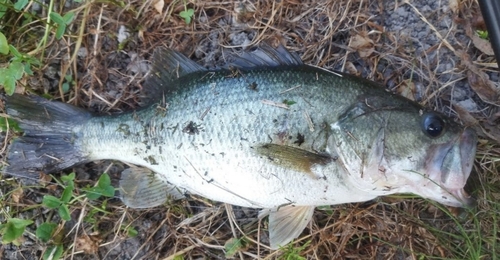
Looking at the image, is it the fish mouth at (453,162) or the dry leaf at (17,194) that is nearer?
the fish mouth at (453,162)

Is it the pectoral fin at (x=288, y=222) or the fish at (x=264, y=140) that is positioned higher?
the fish at (x=264, y=140)

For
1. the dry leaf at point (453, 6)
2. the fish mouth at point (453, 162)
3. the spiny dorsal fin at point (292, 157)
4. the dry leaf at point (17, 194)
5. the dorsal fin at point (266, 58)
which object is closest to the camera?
the fish mouth at point (453, 162)

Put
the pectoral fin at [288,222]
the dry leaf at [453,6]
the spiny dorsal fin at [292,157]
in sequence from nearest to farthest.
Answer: the spiny dorsal fin at [292,157]
the pectoral fin at [288,222]
the dry leaf at [453,6]

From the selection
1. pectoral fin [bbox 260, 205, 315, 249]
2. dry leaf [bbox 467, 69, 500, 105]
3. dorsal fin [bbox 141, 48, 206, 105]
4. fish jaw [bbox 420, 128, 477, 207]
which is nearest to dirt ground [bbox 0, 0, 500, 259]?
Result: dry leaf [bbox 467, 69, 500, 105]

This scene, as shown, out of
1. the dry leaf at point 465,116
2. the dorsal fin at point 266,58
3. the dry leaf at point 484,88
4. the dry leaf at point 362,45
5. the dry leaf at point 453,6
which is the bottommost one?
the dry leaf at point 465,116

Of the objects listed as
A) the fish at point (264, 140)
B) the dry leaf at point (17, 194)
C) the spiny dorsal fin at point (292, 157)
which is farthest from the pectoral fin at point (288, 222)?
the dry leaf at point (17, 194)

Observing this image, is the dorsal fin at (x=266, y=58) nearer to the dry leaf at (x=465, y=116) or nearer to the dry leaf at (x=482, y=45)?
the dry leaf at (x=465, y=116)

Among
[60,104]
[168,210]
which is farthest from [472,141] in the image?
[60,104]

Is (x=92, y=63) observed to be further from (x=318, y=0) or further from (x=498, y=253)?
(x=498, y=253)
